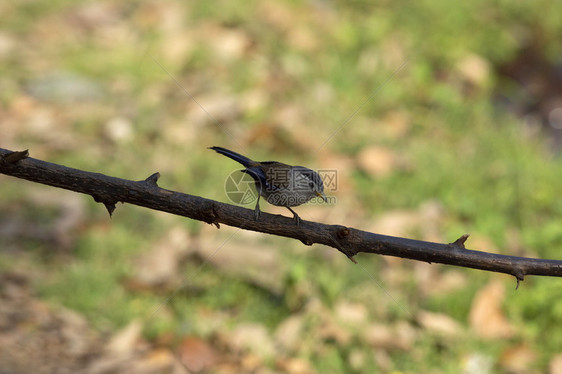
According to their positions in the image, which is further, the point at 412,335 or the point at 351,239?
the point at 412,335

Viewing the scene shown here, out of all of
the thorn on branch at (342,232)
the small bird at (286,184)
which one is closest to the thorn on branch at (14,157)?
the small bird at (286,184)

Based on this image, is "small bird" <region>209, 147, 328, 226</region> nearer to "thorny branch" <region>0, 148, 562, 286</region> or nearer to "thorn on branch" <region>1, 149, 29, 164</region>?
"thorny branch" <region>0, 148, 562, 286</region>

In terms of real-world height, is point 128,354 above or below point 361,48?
below

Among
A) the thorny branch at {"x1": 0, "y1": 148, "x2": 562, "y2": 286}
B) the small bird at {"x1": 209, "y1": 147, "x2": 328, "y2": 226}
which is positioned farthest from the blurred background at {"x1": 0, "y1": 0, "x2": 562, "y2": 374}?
the thorny branch at {"x1": 0, "y1": 148, "x2": 562, "y2": 286}

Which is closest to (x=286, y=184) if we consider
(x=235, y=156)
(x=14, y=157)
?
(x=235, y=156)

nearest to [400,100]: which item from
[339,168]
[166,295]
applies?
[339,168]

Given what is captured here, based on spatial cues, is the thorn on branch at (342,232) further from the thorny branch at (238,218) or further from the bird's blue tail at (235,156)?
the bird's blue tail at (235,156)

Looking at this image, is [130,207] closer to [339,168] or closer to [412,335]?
[339,168]

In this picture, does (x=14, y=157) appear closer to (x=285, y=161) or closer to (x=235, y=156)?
(x=235, y=156)
